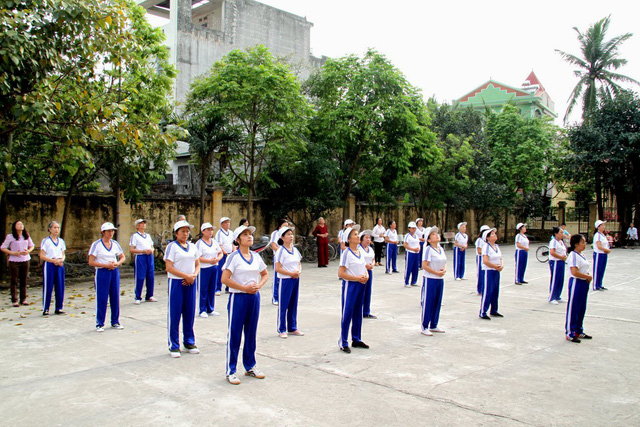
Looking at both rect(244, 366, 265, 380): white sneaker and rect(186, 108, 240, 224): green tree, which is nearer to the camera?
rect(244, 366, 265, 380): white sneaker

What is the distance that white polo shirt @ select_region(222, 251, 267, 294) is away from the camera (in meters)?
5.62

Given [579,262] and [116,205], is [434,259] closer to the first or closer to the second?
[579,262]

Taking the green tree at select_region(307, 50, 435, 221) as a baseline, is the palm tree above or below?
above

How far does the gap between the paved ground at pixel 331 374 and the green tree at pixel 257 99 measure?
8762 millimetres

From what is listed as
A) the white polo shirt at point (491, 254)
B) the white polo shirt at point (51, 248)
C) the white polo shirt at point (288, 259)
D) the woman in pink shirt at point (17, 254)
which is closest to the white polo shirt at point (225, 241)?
the white polo shirt at point (51, 248)

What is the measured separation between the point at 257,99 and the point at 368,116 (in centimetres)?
453

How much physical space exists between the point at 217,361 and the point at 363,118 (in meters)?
13.8

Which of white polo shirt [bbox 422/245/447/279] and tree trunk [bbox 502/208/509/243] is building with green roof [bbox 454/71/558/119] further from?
white polo shirt [bbox 422/245/447/279]

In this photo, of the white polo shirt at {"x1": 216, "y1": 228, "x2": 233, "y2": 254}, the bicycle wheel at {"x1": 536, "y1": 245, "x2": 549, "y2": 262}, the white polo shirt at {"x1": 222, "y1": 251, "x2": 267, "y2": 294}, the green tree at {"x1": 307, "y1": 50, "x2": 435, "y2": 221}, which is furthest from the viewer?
the bicycle wheel at {"x1": 536, "y1": 245, "x2": 549, "y2": 262}

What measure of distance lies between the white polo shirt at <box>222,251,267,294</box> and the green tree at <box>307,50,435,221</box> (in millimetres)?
13564

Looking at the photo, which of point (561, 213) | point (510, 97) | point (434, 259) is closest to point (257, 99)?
point (434, 259)

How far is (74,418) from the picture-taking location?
4570mm

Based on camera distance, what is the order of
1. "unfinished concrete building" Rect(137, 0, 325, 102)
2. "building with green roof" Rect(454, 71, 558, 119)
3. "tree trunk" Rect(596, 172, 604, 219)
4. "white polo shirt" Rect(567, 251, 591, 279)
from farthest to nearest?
"building with green roof" Rect(454, 71, 558, 119)
"tree trunk" Rect(596, 172, 604, 219)
"unfinished concrete building" Rect(137, 0, 325, 102)
"white polo shirt" Rect(567, 251, 591, 279)

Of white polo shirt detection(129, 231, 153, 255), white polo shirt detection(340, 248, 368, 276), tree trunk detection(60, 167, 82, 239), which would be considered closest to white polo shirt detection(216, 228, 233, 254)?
white polo shirt detection(129, 231, 153, 255)
